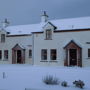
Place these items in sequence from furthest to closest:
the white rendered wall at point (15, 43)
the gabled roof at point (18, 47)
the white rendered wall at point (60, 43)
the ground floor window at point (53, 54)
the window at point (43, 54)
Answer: the gabled roof at point (18, 47)
the white rendered wall at point (15, 43)
the window at point (43, 54)
the ground floor window at point (53, 54)
the white rendered wall at point (60, 43)

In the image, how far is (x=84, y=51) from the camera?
2561cm

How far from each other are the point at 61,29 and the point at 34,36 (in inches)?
179

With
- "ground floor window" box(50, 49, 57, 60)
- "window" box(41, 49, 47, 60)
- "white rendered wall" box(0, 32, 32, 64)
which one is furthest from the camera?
"white rendered wall" box(0, 32, 32, 64)

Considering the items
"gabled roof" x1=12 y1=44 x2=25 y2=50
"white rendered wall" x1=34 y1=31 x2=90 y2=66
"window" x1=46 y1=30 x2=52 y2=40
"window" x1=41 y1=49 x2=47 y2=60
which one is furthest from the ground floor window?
"gabled roof" x1=12 y1=44 x2=25 y2=50

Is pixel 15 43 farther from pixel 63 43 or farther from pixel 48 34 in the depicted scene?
pixel 63 43

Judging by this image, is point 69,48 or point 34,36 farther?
point 34,36

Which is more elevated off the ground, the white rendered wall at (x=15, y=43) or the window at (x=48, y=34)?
the window at (x=48, y=34)

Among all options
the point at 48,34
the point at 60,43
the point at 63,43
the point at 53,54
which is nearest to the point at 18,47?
the point at 48,34

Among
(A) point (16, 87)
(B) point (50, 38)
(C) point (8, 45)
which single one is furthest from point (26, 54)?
(A) point (16, 87)

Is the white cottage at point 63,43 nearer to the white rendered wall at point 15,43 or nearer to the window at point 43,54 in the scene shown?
the window at point 43,54

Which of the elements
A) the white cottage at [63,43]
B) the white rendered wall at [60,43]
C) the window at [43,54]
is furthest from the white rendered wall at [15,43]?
the window at [43,54]

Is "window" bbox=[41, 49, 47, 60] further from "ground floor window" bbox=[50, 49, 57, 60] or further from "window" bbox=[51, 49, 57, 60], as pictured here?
"window" bbox=[51, 49, 57, 60]

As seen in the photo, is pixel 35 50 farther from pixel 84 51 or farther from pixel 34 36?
pixel 84 51

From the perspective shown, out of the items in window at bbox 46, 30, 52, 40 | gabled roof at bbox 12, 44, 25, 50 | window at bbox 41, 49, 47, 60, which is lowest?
window at bbox 41, 49, 47, 60
